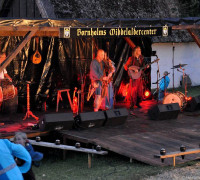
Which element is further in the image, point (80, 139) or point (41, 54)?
point (41, 54)

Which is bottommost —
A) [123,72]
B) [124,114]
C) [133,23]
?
[124,114]

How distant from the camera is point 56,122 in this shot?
11.2 metres

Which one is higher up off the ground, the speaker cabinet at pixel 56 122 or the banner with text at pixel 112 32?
the banner with text at pixel 112 32

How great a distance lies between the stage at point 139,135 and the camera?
9.92m

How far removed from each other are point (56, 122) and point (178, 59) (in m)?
14.2

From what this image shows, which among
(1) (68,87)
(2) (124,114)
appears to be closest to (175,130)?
(2) (124,114)

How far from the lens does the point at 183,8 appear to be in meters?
26.1

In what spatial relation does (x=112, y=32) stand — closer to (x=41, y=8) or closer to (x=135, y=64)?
(x=135, y=64)

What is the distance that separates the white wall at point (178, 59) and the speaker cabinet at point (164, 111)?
9158 mm

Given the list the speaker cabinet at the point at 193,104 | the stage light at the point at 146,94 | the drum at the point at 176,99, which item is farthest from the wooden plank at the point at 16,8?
the speaker cabinet at the point at 193,104

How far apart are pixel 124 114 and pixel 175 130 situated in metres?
1.28

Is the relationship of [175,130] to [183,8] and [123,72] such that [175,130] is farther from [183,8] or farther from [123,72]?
[183,8]

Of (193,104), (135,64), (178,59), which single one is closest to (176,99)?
(193,104)

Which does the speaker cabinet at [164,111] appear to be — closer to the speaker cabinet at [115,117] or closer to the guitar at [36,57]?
the speaker cabinet at [115,117]
